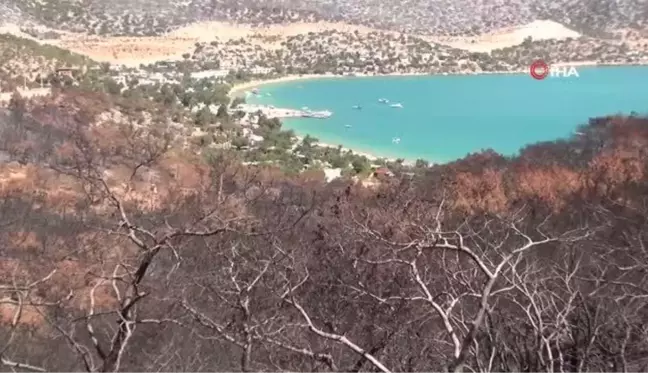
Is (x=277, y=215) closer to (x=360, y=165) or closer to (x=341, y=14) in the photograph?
(x=360, y=165)

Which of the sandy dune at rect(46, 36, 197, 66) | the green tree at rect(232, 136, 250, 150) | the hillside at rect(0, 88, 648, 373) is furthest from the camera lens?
the sandy dune at rect(46, 36, 197, 66)

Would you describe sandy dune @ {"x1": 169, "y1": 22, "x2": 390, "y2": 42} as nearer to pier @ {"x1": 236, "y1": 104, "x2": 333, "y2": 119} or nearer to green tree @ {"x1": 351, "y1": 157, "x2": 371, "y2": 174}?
pier @ {"x1": 236, "y1": 104, "x2": 333, "y2": 119}

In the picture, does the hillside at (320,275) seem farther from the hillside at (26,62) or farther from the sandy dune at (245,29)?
the sandy dune at (245,29)

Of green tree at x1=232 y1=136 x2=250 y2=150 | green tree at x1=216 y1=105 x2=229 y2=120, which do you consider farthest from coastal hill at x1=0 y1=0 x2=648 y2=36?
green tree at x1=232 y1=136 x2=250 y2=150

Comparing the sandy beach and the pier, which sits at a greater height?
the pier

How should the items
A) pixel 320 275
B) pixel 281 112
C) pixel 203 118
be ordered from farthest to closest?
pixel 281 112, pixel 203 118, pixel 320 275

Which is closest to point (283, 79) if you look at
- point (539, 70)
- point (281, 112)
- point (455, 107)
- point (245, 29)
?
point (245, 29)
